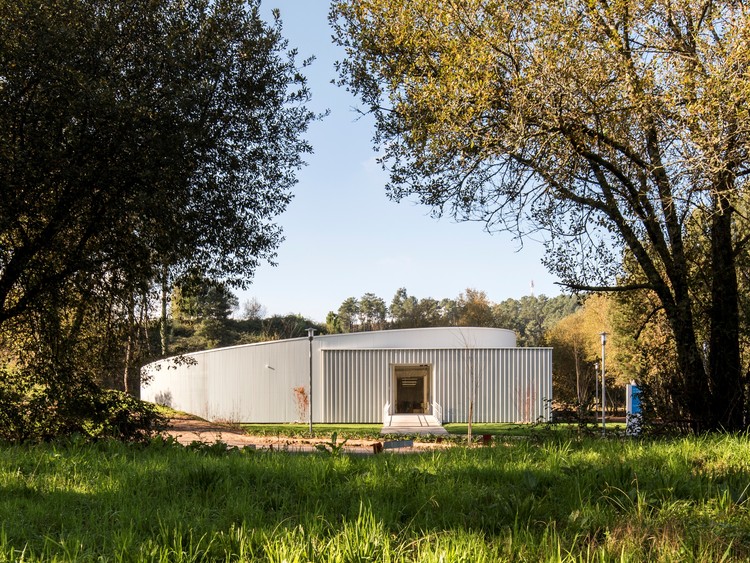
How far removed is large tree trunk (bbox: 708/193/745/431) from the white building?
18.6 metres

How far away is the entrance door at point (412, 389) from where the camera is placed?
29.4 meters

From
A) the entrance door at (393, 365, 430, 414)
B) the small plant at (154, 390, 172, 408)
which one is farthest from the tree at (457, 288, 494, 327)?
the small plant at (154, 390, 172, 408)

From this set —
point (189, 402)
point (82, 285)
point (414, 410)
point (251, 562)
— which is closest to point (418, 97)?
point (82, 285)

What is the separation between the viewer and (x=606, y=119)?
7.55 meters

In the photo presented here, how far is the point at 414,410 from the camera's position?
31.3 m

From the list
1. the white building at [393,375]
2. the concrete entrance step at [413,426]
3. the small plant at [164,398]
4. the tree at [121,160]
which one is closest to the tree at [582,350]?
the white building at [393,375]

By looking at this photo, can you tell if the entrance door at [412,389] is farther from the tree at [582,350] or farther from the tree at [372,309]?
the tree at [372,309]

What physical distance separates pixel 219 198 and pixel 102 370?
3247mm

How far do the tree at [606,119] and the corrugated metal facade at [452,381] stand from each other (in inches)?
739

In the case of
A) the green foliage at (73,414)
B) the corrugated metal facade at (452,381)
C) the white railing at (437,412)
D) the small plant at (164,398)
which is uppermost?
the green foliage at (73,414)

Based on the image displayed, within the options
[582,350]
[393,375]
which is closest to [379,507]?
[393,375]

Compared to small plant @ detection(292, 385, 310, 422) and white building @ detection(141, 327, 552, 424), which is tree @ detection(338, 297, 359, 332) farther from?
small plant @ detection(292, 385, 310, 422)

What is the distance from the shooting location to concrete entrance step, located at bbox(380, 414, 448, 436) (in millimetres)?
21156

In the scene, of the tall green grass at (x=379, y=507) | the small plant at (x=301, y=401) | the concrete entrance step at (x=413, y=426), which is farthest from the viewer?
the small plant at (x=301, y=401)
